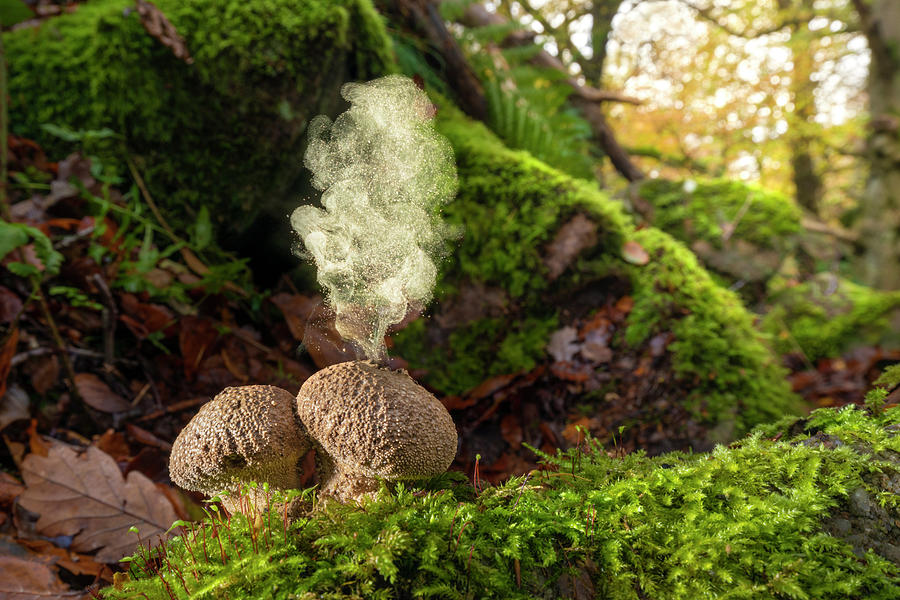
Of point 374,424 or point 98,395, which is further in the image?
point 98,395

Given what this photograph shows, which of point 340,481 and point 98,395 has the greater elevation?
point 340,481

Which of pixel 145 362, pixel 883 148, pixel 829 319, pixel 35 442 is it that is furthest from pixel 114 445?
pixel 883 148

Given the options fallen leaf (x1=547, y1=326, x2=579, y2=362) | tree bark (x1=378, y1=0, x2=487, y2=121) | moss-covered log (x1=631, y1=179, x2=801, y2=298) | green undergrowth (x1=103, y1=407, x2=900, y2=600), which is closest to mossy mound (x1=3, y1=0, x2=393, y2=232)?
tree bark (x1=378, y1=0, x2=487, y2=121)

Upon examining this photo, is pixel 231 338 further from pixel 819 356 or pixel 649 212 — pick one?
pixel 819 356

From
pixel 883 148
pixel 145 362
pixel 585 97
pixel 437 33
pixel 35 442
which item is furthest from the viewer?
pixel 883 148

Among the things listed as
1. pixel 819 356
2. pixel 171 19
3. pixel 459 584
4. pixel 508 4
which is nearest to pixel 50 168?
pixel 171 19

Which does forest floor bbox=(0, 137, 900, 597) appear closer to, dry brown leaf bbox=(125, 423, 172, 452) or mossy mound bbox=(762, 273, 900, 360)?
dry brown leaf bbox=(125, 423, 172, 452)

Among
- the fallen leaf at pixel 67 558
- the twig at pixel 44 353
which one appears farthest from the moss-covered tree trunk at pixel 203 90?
the fallen leaf at pixel 67 558

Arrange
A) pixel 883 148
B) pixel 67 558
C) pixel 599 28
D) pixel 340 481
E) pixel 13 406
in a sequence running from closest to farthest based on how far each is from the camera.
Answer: pixel 340 481, pixel 67 558, pixel 13 406, pixel 883 148, pixel 599 28

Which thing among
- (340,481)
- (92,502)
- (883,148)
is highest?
(883,148)

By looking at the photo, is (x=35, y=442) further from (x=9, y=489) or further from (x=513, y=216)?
(x=513, y=216)
